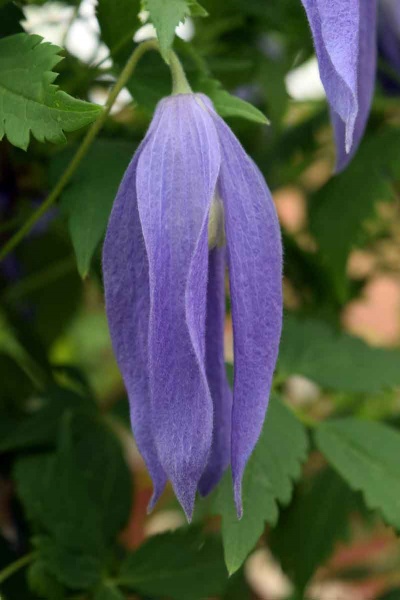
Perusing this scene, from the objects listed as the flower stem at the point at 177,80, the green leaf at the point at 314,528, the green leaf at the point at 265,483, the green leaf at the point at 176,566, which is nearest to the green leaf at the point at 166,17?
the flower stem at the point at 177,80

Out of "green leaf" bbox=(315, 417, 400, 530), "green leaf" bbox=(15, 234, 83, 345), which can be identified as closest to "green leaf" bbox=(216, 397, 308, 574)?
"green leaf" bbox=(315, 417, 400, 530)

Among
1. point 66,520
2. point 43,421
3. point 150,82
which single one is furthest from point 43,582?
point 150,82

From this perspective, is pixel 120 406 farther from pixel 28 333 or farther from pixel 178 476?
pixel 178 476

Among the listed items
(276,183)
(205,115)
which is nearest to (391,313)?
(276,183)

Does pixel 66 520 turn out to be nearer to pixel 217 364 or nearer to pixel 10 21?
pixel 217 364

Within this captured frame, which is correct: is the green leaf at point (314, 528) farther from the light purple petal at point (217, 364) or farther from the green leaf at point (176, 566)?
the light purple petal at point (217, 364)

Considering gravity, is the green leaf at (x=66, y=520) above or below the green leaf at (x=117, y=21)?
below

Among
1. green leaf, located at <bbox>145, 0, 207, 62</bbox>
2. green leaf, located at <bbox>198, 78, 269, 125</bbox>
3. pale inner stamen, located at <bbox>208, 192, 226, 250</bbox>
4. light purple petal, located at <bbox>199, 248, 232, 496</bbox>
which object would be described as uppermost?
green leaf, located at <bbox>145, 0, 207, 62</bbox>

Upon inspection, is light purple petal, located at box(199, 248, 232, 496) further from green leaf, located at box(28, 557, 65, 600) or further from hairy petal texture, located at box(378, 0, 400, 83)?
hairy petal texture, located at box(378, 0, 400, 83)
